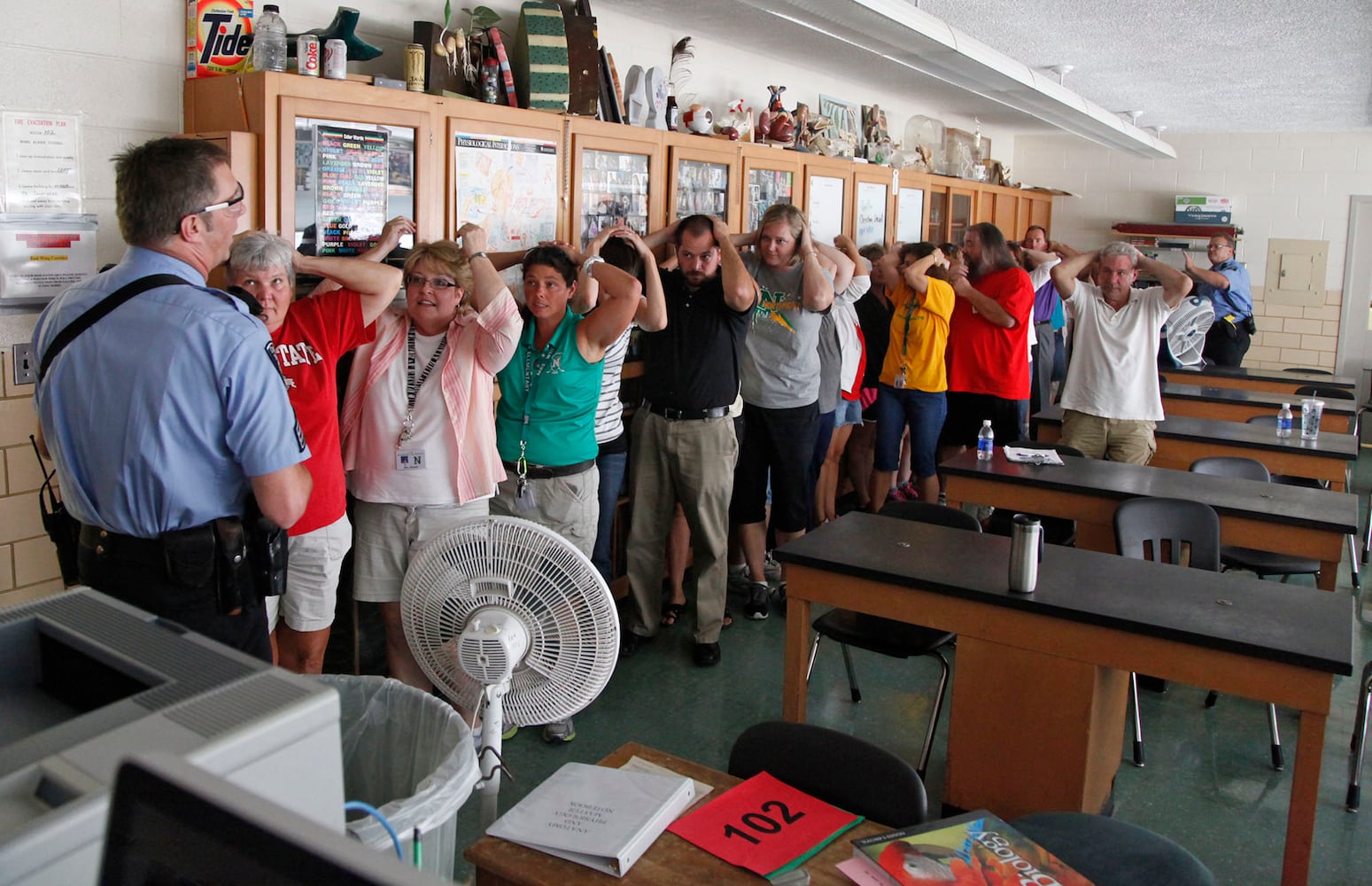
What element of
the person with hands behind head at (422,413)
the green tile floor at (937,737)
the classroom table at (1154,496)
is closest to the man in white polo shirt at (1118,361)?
the classroom table at (1154,496)

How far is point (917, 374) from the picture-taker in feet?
19.1

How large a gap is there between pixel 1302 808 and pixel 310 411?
8.83 ft

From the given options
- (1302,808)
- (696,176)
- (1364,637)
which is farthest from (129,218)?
(1364,637)

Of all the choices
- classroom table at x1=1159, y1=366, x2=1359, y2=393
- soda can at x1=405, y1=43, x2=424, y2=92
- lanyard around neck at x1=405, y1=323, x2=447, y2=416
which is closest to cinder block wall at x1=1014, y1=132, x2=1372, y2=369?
classroom table at x1=1159, y1=366, x2=1359, y2=393

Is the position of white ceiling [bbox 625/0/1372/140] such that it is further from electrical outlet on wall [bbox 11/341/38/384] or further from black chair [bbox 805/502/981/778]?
electrical outlet on wall [bbox 11/341/38/384]

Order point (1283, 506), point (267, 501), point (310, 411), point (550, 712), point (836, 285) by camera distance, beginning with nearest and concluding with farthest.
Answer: point (267, 501), point (550, 712), point (310, 411), point (1283, 506), point (836, 285)

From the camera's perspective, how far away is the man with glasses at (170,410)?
187cm

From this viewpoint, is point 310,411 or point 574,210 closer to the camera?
point 310,411

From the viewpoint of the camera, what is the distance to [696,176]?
5145mm

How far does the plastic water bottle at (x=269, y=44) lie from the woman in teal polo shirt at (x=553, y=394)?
1.01 metres

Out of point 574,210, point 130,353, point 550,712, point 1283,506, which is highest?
point 574,210

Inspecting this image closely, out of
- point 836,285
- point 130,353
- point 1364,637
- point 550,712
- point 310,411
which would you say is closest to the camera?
point 130,353

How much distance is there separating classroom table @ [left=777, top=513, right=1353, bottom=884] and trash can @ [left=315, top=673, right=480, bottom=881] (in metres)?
1.40

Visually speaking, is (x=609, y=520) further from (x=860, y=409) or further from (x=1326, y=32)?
(x=1326, y=32)
